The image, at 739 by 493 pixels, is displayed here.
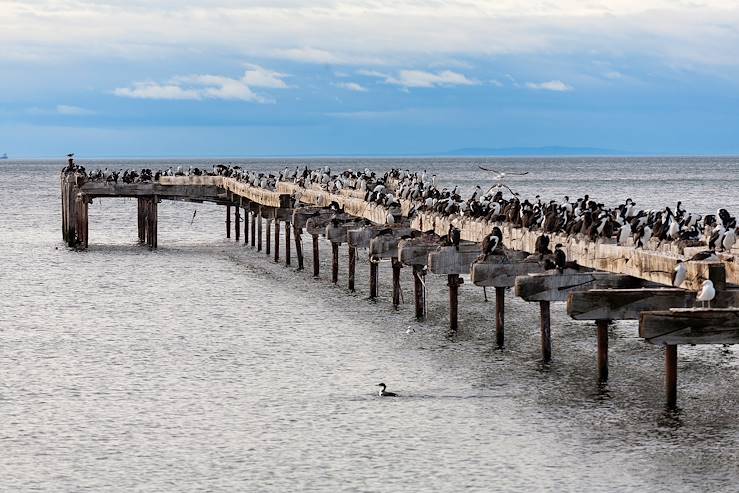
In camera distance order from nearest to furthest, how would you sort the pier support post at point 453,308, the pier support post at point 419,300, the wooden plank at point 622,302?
1. the wooden plank at point 622,302
2. the pier support post at point 453,308
3. the pier support post at point 419,300

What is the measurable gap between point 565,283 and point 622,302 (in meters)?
2.16

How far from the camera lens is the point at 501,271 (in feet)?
77.7

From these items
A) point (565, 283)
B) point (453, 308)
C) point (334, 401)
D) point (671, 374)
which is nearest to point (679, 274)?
point (671, 374)

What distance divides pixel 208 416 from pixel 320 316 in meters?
12.1

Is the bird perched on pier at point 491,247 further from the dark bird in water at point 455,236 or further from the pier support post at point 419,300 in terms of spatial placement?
the pier support post at point 419,300

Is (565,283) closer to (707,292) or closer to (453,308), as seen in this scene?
(707,292)

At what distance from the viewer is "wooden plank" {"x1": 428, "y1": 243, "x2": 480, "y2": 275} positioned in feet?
85.5

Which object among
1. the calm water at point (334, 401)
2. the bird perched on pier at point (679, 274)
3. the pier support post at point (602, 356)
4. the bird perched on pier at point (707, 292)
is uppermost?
the bird perched on pier at point (679, 274)

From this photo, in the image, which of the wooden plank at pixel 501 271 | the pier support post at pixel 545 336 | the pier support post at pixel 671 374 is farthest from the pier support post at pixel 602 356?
the wooden plank at pixel 501 271

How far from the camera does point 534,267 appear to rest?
23719 mm

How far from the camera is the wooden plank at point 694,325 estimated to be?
57.0ft

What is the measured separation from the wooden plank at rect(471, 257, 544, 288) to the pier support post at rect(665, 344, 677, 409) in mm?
4347

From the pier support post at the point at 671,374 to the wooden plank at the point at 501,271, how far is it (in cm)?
435

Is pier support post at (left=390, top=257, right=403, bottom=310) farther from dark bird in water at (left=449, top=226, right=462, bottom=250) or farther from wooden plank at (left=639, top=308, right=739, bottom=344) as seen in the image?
wooden plank at (left=639, top=308, right=739, bottom=344)
